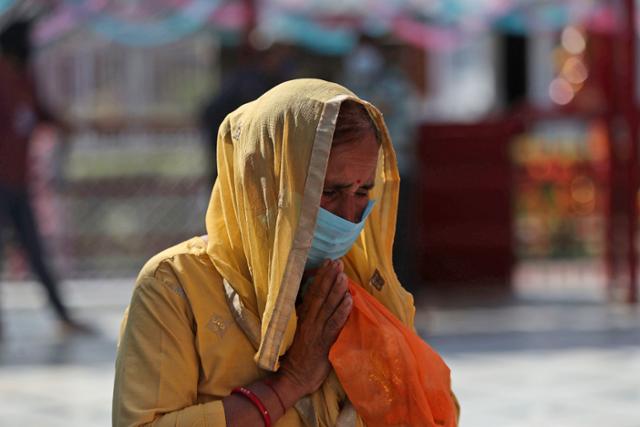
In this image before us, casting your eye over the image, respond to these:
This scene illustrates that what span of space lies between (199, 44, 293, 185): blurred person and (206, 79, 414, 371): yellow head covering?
5417 millimetres

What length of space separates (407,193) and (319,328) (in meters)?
5.55

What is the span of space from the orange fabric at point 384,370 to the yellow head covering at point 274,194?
126 millimetres

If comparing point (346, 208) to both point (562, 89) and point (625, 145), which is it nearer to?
point (625, 145)

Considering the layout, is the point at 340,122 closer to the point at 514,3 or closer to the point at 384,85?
the point at 384,85

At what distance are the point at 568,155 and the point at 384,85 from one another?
163 inches

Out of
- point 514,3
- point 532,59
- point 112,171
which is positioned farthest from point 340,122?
point 532,59

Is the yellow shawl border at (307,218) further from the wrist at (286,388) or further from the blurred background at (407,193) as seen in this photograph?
the blurred background at (407,193)

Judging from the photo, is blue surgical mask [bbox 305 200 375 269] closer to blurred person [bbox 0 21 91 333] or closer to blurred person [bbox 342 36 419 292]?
blurred person [bbox 342 36 419 292]

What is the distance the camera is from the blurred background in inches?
245

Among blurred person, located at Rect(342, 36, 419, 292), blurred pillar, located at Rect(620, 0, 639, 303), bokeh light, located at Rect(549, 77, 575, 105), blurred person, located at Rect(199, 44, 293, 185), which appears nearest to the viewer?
blurred person, located at Rect(342, 36, 419, 292)

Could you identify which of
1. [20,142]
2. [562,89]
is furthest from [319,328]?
[562,89]

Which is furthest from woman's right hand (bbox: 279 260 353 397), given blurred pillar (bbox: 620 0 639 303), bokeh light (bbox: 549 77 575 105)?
bokeh light (bbox: 549 77 575 105)

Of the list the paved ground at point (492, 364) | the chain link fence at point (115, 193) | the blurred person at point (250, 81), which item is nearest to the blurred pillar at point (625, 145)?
the paved ground at point (492, 364)

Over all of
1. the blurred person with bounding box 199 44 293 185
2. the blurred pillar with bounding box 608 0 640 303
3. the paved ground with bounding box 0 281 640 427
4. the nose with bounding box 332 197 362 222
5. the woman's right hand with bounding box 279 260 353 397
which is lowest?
the paved ground with bounding box 0 281 640 427
